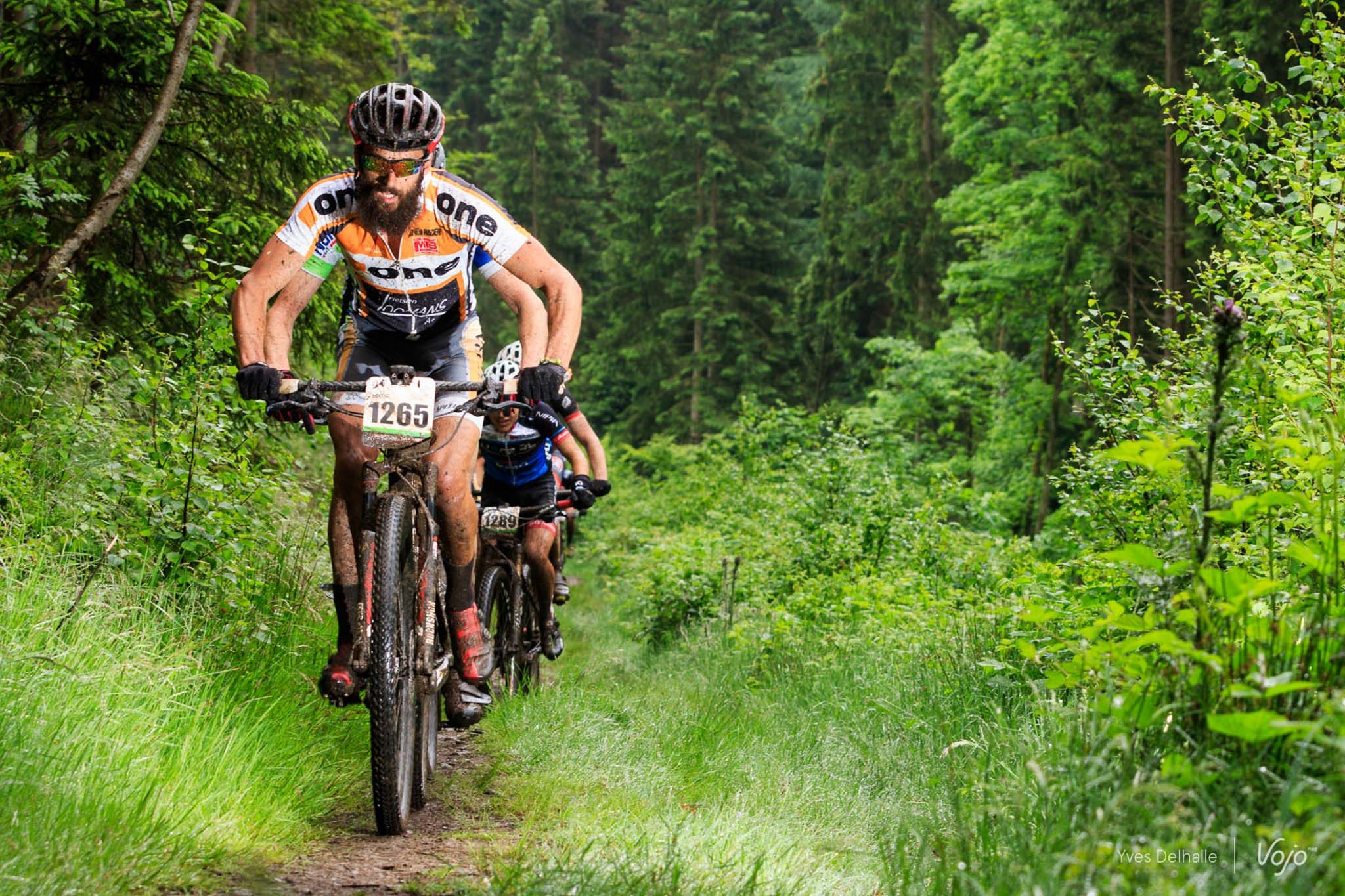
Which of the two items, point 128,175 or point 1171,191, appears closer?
point 128,175

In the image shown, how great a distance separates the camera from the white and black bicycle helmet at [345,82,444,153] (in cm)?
491

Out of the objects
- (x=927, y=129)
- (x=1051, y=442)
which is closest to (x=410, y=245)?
(x=1051, y=442)

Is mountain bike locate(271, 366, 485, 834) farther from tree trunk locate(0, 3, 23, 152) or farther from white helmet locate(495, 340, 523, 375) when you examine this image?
tree trunk locate(0, 3, 23, 152)

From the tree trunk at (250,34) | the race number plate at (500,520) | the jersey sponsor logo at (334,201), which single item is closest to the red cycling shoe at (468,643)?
the jersey sponsor logo at (334,201)

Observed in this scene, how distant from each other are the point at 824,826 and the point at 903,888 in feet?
4.86

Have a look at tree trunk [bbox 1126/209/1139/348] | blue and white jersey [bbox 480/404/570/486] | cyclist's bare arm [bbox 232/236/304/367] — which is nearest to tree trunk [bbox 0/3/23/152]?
blue and white jersey [bbox 480/404/570/486]

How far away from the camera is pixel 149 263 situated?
29.5 ft

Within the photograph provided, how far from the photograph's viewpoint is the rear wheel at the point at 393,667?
14.5 feet

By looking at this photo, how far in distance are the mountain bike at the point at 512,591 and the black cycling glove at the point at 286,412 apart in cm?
Answer: 285

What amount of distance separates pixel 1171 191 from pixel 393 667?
56.8 feet

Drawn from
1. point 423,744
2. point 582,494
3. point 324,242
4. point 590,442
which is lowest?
point 423,744

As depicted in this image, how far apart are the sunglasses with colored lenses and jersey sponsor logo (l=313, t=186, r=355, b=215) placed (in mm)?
159

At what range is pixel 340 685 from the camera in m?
4.70

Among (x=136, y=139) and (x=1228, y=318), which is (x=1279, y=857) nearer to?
(x=1228, y=318)
